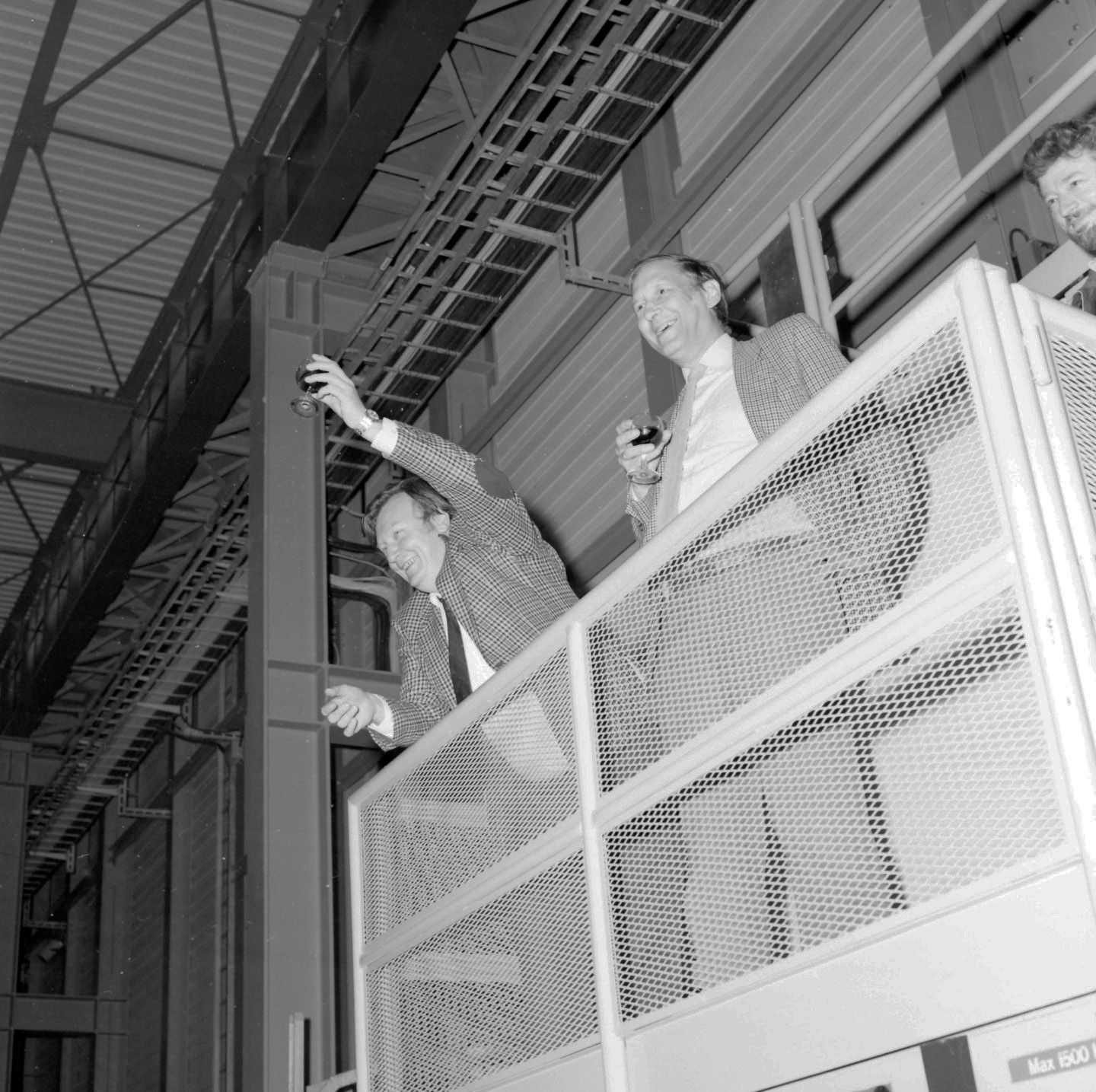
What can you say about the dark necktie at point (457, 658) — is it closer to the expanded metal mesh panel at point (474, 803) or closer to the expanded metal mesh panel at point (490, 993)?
the expanded metal mesh panel at point (474, 803)

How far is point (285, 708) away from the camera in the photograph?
905 cm

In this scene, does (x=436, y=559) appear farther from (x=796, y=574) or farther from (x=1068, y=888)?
(x=1068, y=888)

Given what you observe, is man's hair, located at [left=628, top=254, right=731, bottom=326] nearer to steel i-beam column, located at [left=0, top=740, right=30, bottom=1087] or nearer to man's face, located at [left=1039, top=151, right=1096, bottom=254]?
man's face, located at [left=1039, top=151, right=1096, bottom=254]

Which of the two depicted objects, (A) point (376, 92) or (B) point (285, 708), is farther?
(A) point (376, 92)

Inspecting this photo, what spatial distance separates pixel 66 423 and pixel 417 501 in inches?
434

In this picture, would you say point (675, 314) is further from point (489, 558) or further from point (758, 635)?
point (758, 635)

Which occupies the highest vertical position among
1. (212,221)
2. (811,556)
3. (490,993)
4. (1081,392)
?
(212,221)

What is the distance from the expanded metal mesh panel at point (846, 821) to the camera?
2.75 meters

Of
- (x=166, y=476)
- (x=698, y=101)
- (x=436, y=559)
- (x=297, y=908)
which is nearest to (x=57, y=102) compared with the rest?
(x=166, y=476)

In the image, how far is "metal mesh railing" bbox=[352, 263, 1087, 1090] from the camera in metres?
2.79

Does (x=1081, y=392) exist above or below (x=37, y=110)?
below

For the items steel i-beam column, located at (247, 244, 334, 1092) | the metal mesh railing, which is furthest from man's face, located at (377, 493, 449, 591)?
steel i-beam column, located at (247, 244, 334, 1092)

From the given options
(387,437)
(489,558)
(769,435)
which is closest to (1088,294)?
(769,435)

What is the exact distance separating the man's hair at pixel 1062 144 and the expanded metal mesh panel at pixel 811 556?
1.28 m
